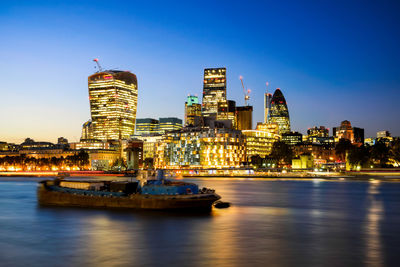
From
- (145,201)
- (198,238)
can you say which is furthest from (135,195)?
(198,238)

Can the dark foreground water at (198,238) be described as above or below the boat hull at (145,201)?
below

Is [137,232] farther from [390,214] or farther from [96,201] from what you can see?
[390,214]

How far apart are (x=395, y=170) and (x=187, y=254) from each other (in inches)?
7414

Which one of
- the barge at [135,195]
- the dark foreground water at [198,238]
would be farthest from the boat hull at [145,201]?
the dark foreground water at [198,238]

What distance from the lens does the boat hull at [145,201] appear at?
51.6 meters

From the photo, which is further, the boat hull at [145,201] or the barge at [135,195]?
the barge at [135,195]

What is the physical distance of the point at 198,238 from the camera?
3712cm

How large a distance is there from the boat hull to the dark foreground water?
5.01 feet

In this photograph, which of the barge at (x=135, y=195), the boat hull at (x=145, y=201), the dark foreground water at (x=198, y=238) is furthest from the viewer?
the barge at (x=135, y=195)

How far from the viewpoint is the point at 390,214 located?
188 ft

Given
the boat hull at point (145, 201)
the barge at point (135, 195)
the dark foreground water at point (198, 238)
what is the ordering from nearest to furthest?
the dark foreground water at point (198, 238), the boat hull at point (145, 201), the barge at point (135, 195)

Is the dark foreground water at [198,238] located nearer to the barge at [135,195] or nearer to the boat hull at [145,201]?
the boat hull at [145,201]

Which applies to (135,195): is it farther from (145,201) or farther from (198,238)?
(198,238)

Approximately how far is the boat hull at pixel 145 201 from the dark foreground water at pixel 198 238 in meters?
1.53
